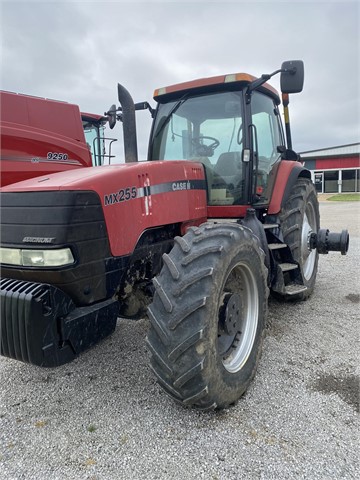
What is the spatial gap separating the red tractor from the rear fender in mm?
396

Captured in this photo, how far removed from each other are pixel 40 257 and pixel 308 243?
328cm

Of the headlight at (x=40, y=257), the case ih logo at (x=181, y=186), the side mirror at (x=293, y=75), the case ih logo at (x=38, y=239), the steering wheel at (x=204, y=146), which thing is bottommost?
the headlight at (x=40, y=257)

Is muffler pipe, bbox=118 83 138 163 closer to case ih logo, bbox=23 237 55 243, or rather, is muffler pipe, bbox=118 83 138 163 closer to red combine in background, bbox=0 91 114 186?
case ih logo, bbox=23 237 55 243

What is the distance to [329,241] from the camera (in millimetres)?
4355

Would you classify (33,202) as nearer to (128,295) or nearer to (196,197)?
(128,295)

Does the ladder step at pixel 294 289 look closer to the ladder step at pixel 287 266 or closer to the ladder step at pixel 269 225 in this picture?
the ladder step at pixel 287 266

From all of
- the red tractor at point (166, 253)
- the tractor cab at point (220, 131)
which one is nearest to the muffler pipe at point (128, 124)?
the red tractor at point (166, 253)

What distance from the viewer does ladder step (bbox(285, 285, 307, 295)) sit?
3.58 m

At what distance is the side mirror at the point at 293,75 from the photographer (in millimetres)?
3000

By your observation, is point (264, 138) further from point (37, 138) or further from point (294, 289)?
point (37, 138)

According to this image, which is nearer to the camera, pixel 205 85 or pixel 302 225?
pixel 205 85

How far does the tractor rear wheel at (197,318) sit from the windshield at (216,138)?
0.96m

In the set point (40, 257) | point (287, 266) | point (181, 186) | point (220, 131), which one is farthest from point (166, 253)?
point (287, 266)

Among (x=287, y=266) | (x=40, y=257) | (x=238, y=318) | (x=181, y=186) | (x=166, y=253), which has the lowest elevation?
(x=238, y=318)
